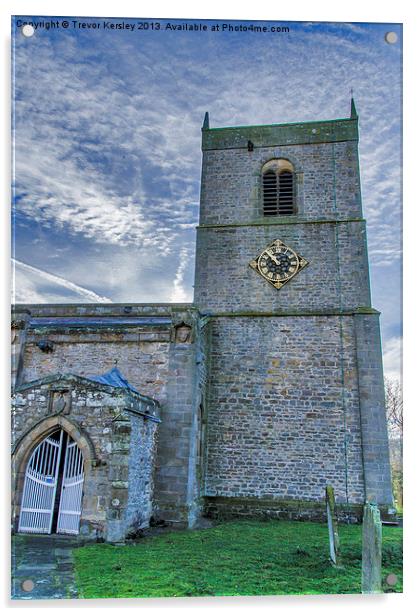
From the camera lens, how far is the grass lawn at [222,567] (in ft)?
25.4

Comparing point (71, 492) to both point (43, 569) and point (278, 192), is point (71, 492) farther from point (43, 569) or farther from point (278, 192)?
point (278, 192)

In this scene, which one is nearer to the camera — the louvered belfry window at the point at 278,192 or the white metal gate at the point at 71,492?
the white metal gate at the point at 71,492

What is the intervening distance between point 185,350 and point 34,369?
168 inches

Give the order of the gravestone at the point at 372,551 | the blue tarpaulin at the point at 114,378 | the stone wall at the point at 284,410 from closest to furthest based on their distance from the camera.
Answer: the gravestone at the point at 372,551 → the blue tarpaulin at the point at 114,378 → the stone wall at the point at 284,410

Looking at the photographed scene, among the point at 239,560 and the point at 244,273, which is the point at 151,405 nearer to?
the point at 239,560

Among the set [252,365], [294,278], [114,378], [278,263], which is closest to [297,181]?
[278,263]

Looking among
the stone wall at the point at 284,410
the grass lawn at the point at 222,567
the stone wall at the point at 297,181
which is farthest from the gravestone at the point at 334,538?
the stone wall at the point at 297,181

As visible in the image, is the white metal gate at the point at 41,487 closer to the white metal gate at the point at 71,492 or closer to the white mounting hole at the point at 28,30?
the white metal gate at the point at 71,492

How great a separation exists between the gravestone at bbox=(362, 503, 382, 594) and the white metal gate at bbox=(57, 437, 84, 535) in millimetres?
5429

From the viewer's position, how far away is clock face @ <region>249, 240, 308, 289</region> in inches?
621

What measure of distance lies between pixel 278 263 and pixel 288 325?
2.10 meters

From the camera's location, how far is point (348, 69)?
10609 millimetres

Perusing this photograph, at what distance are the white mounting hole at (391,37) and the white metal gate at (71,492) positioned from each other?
993 centimetres

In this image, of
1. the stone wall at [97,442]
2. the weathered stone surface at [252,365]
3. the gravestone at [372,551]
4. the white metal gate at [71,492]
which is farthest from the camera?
the weathered stone surface at [252,365]
